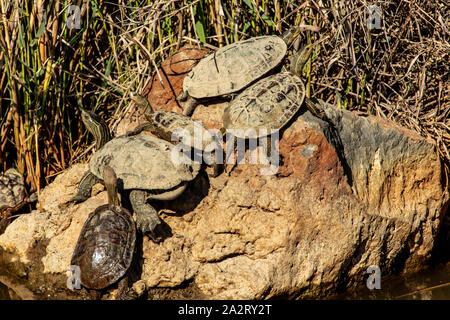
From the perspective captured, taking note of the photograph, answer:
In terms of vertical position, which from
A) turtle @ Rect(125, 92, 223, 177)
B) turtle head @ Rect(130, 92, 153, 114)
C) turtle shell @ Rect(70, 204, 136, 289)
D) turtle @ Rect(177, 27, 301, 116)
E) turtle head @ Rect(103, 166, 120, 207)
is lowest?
turtle shell @ Rect(70, 204, 136, 289)

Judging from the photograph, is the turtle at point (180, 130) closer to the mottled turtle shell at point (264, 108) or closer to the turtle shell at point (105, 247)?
the mottled turtle shell at point (264, 108)

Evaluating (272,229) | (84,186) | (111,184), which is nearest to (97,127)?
(84,186)

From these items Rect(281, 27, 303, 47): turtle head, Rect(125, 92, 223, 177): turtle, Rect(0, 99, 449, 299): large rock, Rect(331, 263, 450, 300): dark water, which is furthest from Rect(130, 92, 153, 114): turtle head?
Rect(331, 263, 450, 300): dark water

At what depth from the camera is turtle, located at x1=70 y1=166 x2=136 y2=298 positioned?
3.01 meters

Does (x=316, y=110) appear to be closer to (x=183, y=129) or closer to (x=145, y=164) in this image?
(x=183, y=129)

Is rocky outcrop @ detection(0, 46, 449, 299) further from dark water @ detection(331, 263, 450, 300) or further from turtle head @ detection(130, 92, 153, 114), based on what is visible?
turtle head @ detection(130, 92, 153, 114)

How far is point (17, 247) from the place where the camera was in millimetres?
3490

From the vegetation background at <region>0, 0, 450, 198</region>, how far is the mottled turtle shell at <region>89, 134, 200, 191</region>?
86cm

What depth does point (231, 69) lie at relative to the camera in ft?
12.8

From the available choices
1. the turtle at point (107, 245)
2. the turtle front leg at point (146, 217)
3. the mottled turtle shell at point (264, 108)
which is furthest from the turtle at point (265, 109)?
the turtle at point (107, 245)

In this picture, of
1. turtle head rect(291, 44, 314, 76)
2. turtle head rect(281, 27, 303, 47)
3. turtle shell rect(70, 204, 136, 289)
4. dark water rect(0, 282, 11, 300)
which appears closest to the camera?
turtle shell rect(70, 204, 136, 289)

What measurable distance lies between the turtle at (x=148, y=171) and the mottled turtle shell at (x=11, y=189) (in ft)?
3.28

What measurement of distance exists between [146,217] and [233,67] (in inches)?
56.1

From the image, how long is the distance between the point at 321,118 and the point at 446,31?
175 centimetres
